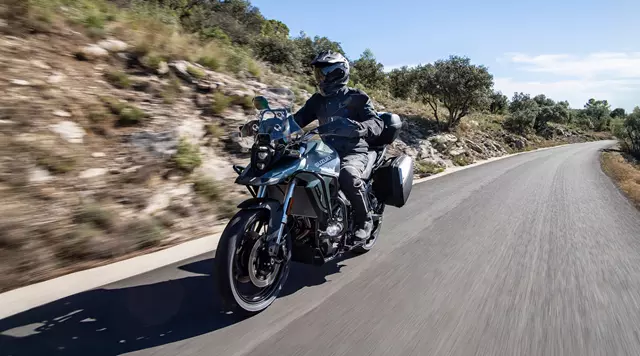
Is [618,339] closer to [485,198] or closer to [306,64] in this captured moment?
[485,198]

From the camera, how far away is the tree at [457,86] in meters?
26.7

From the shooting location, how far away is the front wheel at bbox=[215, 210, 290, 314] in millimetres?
2891

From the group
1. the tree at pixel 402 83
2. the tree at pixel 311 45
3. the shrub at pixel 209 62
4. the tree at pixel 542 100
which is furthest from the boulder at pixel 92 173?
the tree at pixel 542 100

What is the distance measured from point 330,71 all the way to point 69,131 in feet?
12.2

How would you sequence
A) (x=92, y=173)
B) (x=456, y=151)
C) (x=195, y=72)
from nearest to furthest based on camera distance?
(x=92, y=173) < (x=195, y=72) < (x=456, y=151)

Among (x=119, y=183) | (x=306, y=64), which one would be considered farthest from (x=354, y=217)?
(x=306, y=64)

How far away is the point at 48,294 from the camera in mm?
3340

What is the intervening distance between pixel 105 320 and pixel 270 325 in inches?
46.5

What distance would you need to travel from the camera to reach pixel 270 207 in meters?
3.22

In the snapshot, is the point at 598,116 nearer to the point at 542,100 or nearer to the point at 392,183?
the point at 542,100

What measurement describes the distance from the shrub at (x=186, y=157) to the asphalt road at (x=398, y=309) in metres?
2.26

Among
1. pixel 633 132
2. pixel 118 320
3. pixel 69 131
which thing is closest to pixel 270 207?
pixel 118 320

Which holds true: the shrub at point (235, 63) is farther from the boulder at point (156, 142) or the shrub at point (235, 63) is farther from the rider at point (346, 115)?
the rider at point (346, 115)

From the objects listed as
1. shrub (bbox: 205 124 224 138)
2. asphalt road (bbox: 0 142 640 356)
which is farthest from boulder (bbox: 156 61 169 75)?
asphalt road (bbox: 0 142 640 356)
